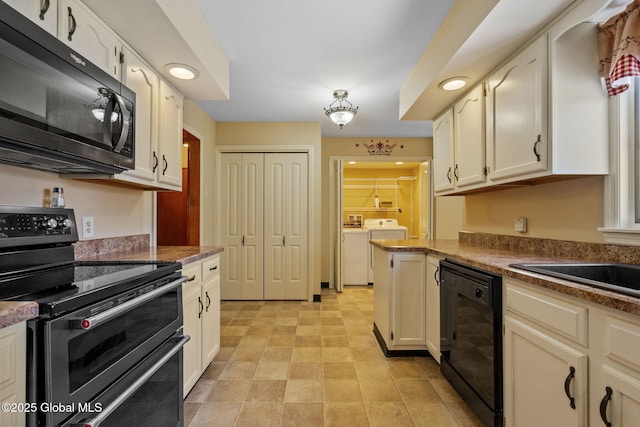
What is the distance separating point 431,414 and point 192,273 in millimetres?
1620

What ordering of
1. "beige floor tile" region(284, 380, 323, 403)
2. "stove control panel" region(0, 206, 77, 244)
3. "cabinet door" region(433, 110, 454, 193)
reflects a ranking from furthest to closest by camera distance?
"cabinet door" region(433, 110, 454, 193) < "beige floor tile" region(284, 380, 323, 403) < "stove control panel" region(0, 206, 77, 244)

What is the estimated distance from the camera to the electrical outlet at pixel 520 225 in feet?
6.91

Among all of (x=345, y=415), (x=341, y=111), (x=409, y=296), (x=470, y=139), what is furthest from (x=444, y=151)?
(x=345, y=415)

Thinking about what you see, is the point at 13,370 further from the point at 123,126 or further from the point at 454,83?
the point at 454,83

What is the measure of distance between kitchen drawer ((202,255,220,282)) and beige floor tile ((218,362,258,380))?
71 cm

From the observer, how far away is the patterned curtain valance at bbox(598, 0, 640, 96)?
130cm

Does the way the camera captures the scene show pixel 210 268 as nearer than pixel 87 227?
No

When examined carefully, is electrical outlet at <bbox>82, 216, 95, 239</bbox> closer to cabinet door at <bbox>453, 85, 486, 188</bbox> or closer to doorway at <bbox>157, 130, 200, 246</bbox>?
doorway at <bbox>157, 130, 200, 246</bbox>

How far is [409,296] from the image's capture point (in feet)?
7.95

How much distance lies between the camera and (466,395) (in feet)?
5.80

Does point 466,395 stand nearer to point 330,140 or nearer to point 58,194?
point 58,194

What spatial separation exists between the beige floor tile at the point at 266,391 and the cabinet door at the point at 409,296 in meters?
0.96

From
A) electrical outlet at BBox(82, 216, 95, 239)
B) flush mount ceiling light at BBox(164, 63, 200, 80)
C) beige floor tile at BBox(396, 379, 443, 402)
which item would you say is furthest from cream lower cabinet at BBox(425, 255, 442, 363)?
electrical outlet at BBox(82, 216, 95, 239)

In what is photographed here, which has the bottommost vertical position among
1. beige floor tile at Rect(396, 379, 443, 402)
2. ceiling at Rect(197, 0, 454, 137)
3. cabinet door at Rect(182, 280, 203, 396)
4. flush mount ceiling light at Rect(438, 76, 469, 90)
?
beige floor tile at Rect(396, 379, 443, 402)
